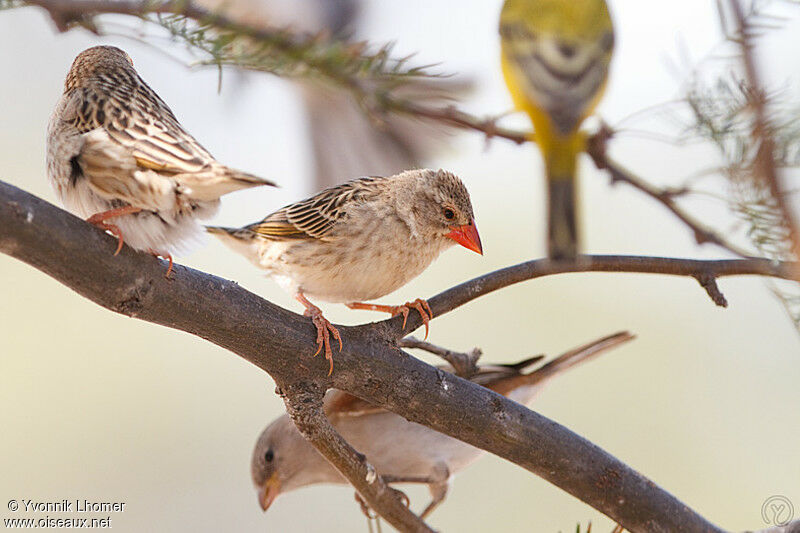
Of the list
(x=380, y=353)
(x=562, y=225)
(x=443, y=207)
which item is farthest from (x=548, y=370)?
(x=562, y=225)

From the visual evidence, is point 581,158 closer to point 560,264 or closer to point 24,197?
point 560,264

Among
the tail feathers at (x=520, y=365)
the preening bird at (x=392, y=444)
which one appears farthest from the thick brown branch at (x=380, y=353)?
the tail feathers at (x=520, y=365)

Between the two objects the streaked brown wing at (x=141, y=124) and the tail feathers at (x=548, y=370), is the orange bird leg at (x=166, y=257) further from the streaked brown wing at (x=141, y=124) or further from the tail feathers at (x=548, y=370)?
the tail feathers at (x=548, y=370)

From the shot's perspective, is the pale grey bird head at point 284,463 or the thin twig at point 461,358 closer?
the thin twig at point 461,358

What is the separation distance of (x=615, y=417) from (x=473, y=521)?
0.49 metres

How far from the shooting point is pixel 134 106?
3.76ft

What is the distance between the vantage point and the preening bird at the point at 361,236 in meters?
1.66

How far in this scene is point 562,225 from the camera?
1.59 ft

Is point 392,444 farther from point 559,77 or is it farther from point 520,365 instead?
point 559,77

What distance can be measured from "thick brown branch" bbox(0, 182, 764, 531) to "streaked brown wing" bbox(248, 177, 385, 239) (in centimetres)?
58

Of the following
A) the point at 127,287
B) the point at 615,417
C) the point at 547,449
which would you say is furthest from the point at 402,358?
the point at 615,417

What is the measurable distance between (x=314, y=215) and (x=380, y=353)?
0.73 m

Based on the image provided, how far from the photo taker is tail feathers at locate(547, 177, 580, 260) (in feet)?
1.58

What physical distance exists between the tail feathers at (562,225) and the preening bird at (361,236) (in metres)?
1.10
